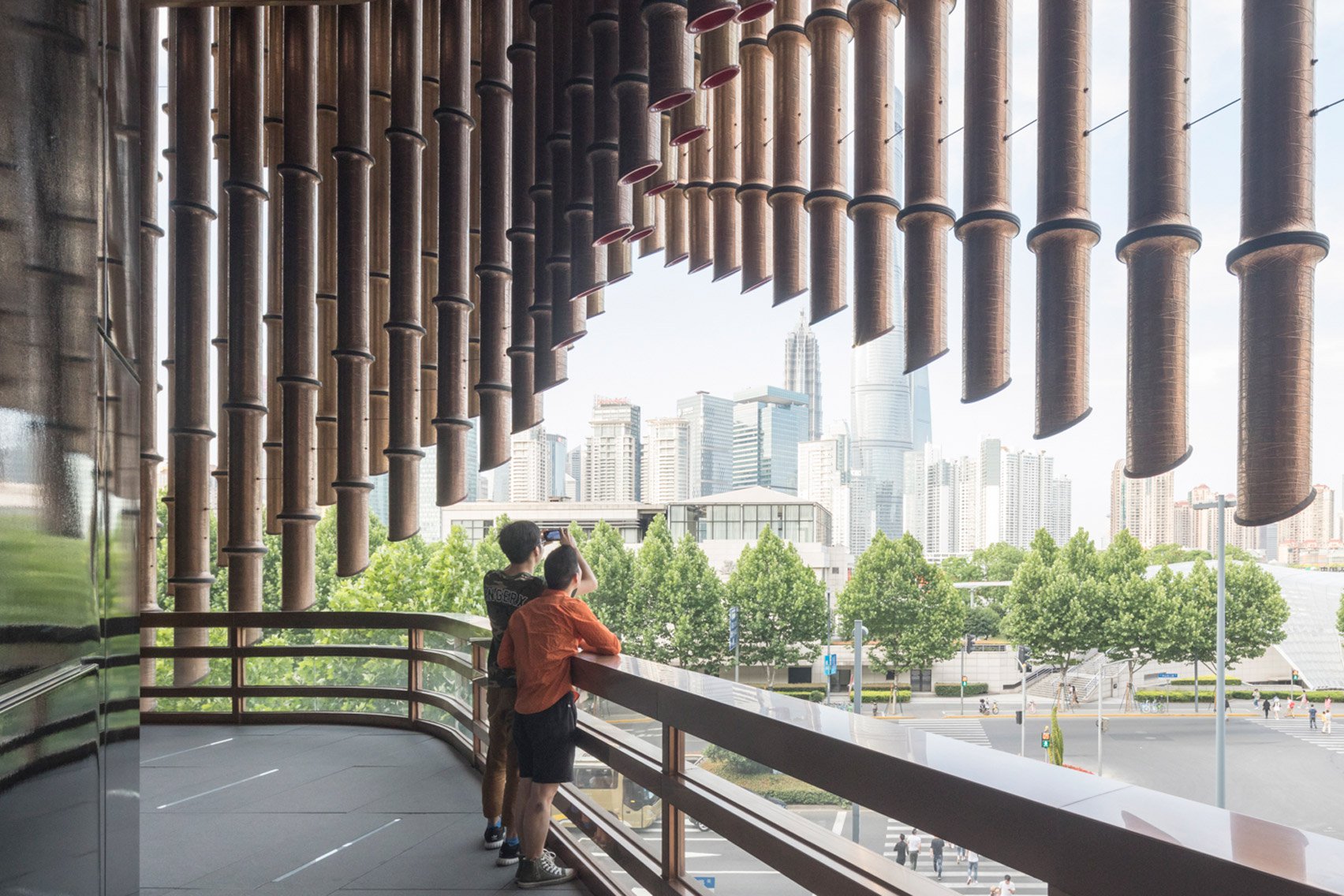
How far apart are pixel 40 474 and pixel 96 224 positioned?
23.0 inches

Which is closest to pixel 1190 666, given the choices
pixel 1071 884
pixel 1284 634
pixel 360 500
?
pixel 1284 634

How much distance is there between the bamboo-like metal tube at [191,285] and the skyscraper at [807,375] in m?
132

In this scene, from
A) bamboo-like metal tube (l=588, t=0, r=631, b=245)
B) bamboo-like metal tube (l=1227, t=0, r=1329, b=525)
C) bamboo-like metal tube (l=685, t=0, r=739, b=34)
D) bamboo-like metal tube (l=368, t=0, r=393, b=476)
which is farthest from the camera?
bamboo-like metal tube (l=368, t=0, r=393, b=476)

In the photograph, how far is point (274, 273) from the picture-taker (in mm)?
6402

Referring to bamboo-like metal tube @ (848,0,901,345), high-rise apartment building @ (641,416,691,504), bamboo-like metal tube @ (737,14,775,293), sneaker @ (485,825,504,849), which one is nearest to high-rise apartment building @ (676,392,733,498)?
high-rise apartment building @ (641,416,691,504)

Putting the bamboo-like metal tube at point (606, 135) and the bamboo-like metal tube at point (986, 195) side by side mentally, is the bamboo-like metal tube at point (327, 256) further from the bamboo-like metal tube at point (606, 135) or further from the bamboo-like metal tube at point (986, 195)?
the bamboo-like metal tube at point (986, 195)

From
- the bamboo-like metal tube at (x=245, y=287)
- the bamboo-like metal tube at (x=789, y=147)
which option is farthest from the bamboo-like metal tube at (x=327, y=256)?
the bamboo-like metal tube at (x=789, y=147)

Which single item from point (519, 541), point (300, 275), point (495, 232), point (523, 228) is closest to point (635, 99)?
point (523, 228)

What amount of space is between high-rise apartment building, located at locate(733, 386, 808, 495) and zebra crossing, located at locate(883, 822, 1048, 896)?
143505 millimetres

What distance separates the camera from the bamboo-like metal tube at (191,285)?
552cm

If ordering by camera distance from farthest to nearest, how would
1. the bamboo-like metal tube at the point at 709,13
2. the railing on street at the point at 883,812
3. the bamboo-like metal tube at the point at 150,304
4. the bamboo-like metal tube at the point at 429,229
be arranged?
the bamboo-like metal tube at the point at 429,229
the bamboo-like metal tube at the point at 150,304
the bamboo-like metal tube at the point at 709,13
the railing on street at the point at 883,812

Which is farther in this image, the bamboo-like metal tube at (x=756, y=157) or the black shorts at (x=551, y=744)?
the bamboo-like metal tube at (x=756, y=157)

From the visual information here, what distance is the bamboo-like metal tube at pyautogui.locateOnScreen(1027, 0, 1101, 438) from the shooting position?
2.62m

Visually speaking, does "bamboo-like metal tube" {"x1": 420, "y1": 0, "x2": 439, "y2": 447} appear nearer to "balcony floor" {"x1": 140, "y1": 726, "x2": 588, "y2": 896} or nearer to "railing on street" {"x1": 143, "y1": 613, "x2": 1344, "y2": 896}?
"balcony floor" {"x1": 140, "y1": 726, "x2": 588, "y2": 896}
